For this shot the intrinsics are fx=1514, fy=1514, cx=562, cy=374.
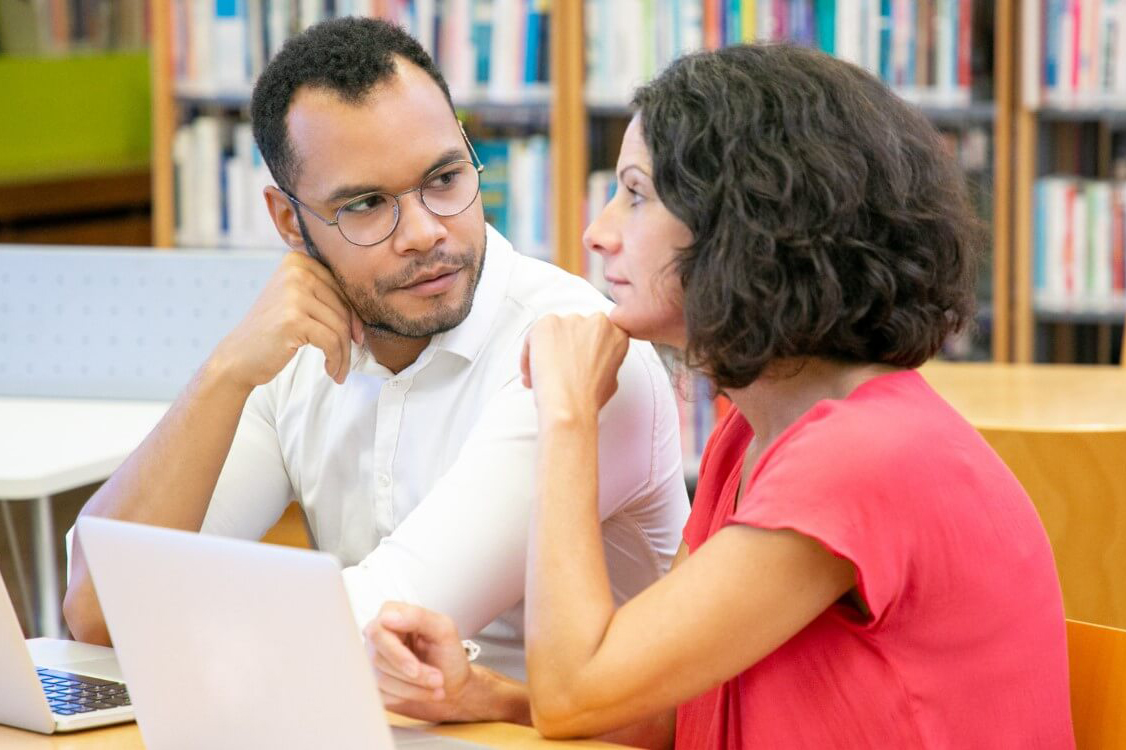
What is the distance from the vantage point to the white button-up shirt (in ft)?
4.87

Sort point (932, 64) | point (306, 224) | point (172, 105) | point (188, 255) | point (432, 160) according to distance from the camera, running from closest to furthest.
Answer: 1. point (432, 160)
2. point (306, 224)
3. point (188, 255)
4. point (932, 64)
5. point (172, 105)

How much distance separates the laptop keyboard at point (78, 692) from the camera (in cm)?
132

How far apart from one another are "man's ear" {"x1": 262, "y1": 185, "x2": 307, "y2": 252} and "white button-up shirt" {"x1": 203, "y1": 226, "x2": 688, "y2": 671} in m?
0.14

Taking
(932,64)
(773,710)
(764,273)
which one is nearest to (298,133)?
(764,273)

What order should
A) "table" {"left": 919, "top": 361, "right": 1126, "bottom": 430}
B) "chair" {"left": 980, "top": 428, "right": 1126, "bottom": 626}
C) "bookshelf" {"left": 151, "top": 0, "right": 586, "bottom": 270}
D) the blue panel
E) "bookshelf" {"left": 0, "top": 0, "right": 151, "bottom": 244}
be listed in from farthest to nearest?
"bookshelf" {"left": 0, "top": 0, "right": 151, "bottom": 244}
"bookshelf" {"left": 151, "top": 0, "right": 586, "bottom": 270}
the blue panel
"table" {"left": 919, "top": 361, "right": 1126, "bottom": 430}
"chair" {"left": 980, "top": 428, "right": 1126, "bottom": 626}

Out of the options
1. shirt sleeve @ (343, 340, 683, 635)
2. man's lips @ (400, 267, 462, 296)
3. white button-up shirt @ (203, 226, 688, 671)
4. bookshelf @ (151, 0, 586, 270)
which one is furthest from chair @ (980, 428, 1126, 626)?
bookshelf @ (151, 0, 586, 270)

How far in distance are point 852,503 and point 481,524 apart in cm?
44

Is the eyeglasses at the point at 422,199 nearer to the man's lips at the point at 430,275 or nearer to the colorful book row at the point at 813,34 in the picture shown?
the man's lips at the point at 430,275

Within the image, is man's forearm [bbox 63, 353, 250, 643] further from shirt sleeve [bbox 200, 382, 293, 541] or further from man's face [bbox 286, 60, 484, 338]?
man's face [bbox 286, 60, 484, 338]

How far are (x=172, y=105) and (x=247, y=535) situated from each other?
257 centimetres

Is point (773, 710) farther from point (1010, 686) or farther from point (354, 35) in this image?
point (354, 35)

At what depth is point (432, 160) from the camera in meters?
1.65

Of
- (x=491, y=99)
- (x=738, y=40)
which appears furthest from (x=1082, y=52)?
(x=491, y=99)

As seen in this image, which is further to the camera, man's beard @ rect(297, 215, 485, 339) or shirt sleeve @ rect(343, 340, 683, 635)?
man's beard @ rect(297, 215, 485, 339)
